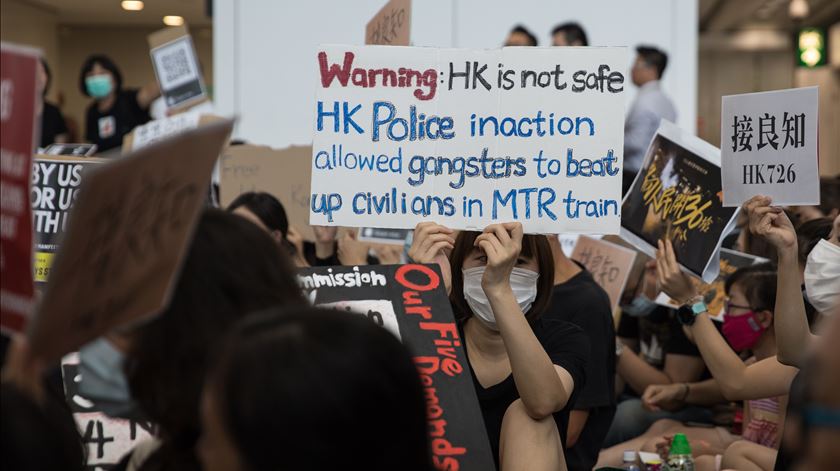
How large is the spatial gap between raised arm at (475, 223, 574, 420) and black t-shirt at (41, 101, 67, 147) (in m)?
6.67

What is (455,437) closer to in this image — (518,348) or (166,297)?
(518,348)

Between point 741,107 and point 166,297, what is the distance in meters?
2.55

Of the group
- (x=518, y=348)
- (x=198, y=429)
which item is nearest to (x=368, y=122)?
(x=518, y=348)

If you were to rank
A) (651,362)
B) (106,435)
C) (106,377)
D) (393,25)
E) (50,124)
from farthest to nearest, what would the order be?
(50,124) < (651,362) < (393,25) < (106,435) < (106,377)

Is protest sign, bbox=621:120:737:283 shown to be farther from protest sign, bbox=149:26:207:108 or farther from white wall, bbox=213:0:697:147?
white wall, bbox=213:0:697:147

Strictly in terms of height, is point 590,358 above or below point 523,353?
below

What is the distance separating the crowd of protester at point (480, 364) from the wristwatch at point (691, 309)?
0.01m

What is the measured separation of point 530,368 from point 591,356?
1023mm

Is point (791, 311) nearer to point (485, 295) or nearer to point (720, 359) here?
point (720, 359)

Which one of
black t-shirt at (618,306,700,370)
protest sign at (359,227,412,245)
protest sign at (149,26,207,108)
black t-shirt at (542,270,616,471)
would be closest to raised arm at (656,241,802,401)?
black t-shirt at (542,270,616,471)

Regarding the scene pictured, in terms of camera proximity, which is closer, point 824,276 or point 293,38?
point 824,276

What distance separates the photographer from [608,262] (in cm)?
577

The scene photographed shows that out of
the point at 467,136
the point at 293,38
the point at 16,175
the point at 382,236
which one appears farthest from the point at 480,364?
the point at 293,38

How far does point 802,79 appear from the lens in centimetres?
2078
